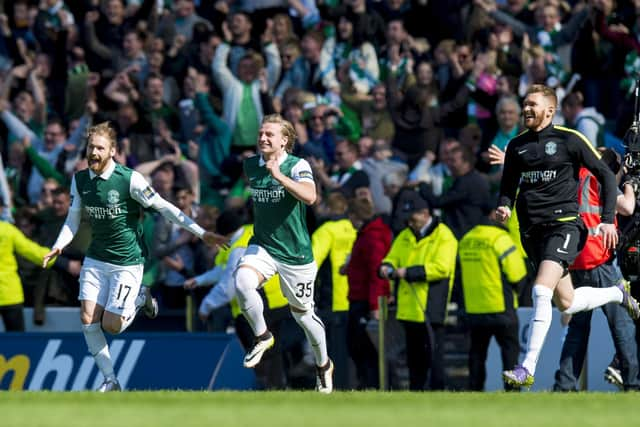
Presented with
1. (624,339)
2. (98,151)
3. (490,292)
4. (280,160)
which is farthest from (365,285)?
(98,151)

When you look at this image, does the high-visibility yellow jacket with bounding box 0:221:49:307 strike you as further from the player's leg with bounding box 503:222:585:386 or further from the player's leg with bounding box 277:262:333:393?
the player's leg with bounding box 503:222:585:386

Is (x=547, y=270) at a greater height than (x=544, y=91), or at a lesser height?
lesser

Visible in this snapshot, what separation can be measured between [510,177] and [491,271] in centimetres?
356

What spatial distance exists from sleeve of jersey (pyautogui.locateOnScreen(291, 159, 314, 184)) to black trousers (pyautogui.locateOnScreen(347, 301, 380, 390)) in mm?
4275

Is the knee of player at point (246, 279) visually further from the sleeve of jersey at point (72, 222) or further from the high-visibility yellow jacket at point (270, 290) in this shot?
Answer: the high-visibility yellow jacket at point (270, 290)

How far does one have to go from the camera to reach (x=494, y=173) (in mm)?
17297

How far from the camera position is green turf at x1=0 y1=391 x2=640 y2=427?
29.6 ft

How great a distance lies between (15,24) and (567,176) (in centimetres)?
1349

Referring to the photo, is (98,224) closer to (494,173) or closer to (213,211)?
(213,211)

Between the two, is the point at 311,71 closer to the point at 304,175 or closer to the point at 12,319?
the point at 12,319

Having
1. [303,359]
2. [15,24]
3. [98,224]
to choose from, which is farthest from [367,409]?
[15,24]

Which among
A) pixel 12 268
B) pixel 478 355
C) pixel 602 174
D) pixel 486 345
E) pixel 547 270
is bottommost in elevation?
pixel 478 355

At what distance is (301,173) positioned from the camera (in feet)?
39.8

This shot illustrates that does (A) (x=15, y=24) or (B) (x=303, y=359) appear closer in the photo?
(B) (x=303, y=359)
